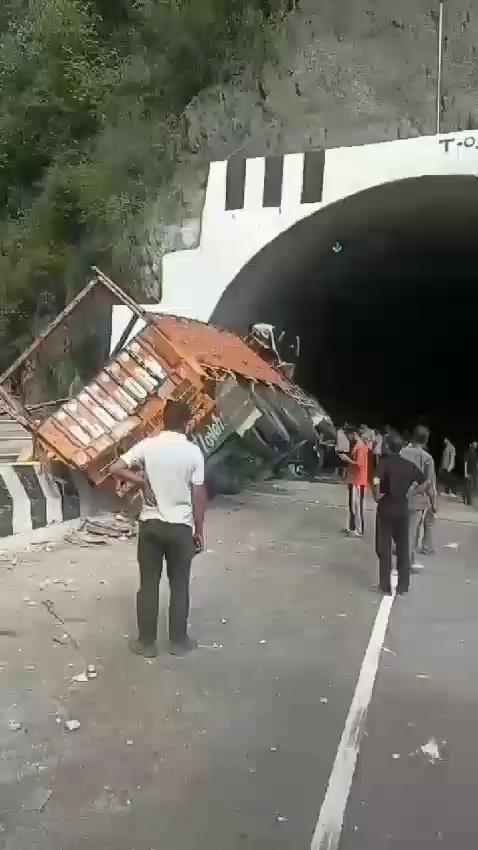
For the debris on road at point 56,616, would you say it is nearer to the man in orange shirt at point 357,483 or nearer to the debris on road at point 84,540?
the debris on road at point 84,540

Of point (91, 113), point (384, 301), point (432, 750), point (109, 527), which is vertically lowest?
point (432, 750)

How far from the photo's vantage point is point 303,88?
68.3ft

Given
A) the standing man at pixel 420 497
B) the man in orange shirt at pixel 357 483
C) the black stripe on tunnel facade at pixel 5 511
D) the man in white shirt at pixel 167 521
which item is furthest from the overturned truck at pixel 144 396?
the man in white shirt at pixel 167 521

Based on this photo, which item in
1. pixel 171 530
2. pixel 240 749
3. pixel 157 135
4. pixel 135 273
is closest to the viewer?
pixel 240 749

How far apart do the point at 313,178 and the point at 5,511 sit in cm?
761

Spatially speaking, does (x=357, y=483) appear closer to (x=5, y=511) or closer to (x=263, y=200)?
(x=5, y=511)

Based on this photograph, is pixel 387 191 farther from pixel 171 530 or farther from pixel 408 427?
pixel 408 427

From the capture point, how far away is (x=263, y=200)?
571 inches

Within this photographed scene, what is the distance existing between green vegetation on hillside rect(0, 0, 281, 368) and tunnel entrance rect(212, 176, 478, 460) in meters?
4.03

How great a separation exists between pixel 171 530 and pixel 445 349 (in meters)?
28.5

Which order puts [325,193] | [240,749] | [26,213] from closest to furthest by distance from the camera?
[240,749] < [325,193] < [26,213]

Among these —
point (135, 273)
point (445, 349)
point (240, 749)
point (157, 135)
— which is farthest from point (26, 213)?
point (240, 749)

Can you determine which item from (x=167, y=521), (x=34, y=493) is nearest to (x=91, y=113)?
(x=34, y=493)

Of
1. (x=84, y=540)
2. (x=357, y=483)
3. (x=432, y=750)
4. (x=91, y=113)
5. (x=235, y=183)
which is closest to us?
(x=432, y=750)
